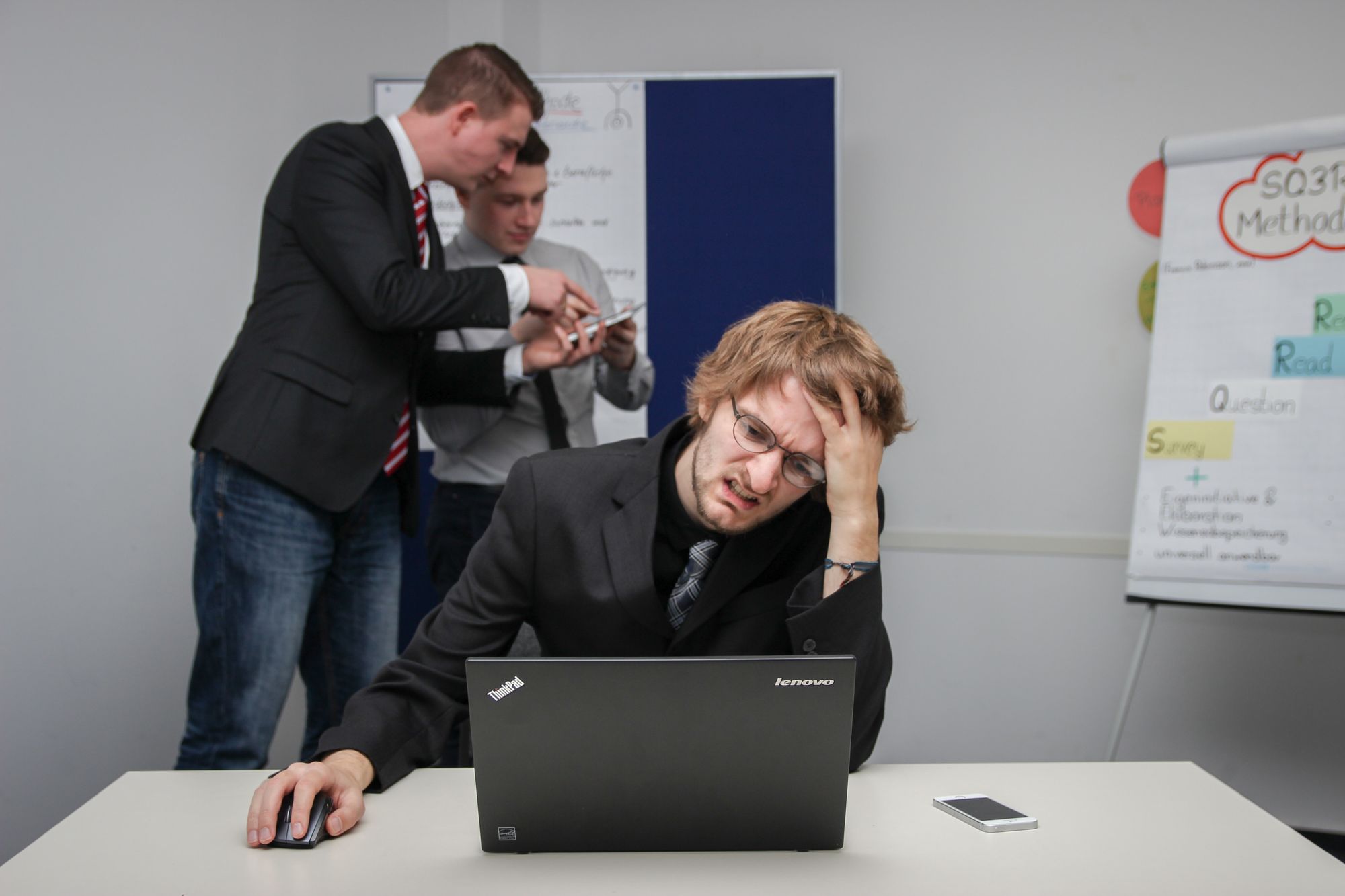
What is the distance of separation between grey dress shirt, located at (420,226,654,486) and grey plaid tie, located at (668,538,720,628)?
1.06 meters

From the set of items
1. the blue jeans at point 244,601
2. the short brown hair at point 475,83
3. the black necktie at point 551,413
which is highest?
the short brown hair at point 475,83

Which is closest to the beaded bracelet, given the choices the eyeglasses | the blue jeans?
the eyeglasses

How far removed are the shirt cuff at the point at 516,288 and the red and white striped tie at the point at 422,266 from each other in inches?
9.6

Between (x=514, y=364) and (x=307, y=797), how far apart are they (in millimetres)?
1351

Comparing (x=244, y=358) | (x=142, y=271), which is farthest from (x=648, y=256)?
(x=142, y=271)

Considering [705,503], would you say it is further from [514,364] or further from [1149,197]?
[1149,197]

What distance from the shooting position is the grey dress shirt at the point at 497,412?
8.11ft

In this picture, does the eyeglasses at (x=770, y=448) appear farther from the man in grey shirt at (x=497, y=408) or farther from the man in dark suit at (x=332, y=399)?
the man in grey shirt at (x=497, y=408)

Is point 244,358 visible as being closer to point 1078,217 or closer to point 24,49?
point 24,49

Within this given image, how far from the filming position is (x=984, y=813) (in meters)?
1.10

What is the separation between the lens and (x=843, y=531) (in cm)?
136

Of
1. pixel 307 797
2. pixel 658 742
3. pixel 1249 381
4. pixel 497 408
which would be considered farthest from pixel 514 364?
pixel 1249 381

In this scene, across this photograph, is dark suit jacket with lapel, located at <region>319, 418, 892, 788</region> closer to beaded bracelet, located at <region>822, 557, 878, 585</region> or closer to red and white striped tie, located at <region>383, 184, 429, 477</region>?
beaded bracelet, located at <region>822, 557, 878, 585</region>

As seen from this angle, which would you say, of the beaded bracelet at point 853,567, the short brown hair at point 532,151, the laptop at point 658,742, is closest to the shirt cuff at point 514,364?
the short brown hair at point 532,151
